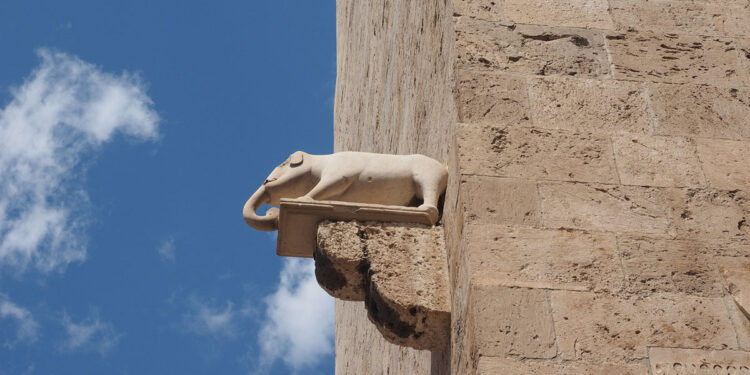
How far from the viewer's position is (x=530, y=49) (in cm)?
368

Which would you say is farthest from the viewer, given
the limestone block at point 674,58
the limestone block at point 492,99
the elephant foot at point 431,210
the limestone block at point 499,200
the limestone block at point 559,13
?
the limestone block at point 559,13

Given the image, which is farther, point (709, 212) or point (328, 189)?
point (328, 189)

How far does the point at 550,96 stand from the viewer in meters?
3.51

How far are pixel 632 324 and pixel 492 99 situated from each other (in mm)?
985

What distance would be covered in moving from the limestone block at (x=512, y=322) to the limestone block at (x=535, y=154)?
493mm

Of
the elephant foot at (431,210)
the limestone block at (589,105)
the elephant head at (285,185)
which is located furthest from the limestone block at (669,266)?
the elephant head at (285,185)

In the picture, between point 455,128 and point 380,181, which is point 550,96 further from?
point 380,181

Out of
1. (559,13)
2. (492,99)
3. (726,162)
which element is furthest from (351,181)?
(726,162)

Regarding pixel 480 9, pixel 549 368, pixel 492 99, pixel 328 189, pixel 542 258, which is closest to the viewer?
pixel 549 368

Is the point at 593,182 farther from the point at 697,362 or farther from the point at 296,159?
the point at 296,159

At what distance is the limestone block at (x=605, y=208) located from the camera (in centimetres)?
312

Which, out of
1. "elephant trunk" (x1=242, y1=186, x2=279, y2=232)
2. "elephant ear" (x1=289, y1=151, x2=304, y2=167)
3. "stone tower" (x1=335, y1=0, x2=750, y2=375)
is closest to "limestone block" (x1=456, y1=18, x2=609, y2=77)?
"stone tower" (x1=335, y1=0, x2=750, y2=375)

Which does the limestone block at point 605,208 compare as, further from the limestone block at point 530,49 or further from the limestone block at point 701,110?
the limestone block at point 530,49

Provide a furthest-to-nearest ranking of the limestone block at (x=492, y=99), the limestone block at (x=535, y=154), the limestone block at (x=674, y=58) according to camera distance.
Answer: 1. the limestone block at (x=674, y=58)
2. the limestone block at (x=492, y=99)
3. the limestone block at (x=535, y=154)
